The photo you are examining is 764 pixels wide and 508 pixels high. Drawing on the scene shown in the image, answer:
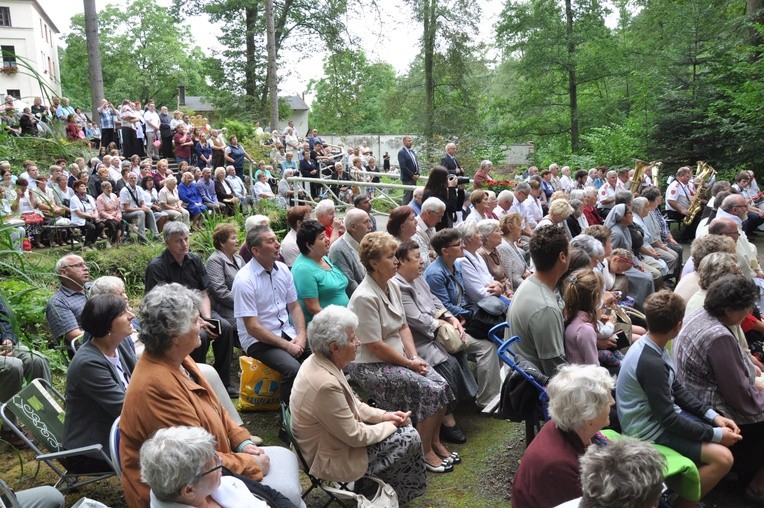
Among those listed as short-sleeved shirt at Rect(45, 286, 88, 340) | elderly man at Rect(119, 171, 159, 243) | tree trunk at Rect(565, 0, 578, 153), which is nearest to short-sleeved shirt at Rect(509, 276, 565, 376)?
short-sleeved shirt at Rect(45, 286, 88, 340)

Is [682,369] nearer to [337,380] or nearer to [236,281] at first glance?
[337,380]

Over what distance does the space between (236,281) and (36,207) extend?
6.77 metres

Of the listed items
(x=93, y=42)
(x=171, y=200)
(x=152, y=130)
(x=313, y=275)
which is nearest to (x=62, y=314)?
(x=313, y=275)

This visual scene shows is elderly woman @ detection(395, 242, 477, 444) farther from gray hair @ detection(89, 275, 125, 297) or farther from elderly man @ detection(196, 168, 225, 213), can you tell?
elderly man @ detection(196, 168, 225, 213)

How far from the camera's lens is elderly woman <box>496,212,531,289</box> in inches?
253

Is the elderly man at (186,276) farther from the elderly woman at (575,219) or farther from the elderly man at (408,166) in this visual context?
the elderly man at (408,166)

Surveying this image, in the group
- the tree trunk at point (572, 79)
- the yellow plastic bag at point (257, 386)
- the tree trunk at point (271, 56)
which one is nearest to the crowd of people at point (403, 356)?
the yellow plastic bag at point (257, 386)

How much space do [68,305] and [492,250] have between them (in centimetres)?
363

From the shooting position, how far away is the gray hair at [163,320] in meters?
3.06

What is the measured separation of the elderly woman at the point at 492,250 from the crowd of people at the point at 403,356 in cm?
2

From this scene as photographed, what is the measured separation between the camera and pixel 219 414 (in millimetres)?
3320

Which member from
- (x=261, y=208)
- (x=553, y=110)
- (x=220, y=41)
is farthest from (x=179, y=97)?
(x=261, y=208)

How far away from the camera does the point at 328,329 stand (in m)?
3.53

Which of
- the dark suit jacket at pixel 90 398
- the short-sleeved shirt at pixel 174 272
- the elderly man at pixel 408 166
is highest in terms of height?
the elderly man at pixel 408 166
